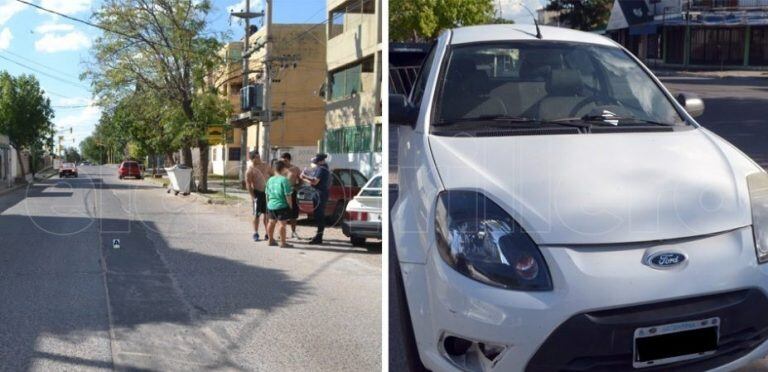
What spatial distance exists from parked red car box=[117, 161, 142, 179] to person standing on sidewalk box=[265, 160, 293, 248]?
19.6 inches

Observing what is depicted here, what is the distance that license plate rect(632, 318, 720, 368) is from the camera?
2320 millimetres

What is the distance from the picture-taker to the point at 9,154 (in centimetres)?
260

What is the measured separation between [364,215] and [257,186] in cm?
45

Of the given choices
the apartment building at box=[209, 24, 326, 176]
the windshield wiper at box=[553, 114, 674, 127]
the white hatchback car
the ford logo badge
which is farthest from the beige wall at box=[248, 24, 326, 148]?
the ford logo badge

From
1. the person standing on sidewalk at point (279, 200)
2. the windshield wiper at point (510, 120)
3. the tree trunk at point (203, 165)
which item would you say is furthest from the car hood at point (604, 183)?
the tree trunk at point (203, 165)

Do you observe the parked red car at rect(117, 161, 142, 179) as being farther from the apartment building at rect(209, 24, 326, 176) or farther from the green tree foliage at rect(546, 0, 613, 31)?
the green tree foliage at rect(546, 0, 613, 31)

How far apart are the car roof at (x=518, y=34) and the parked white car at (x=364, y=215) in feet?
4.29

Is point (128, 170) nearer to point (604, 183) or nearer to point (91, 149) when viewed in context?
point (91, 149)

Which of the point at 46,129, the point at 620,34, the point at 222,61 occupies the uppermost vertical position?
the point at 620,34

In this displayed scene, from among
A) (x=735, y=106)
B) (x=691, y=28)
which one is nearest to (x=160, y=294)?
(x=691, y=28)

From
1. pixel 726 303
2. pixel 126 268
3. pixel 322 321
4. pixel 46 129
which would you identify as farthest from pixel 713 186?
pixel 46 129

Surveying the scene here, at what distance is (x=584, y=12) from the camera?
4.60 meters

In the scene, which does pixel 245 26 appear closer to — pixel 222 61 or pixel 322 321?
pixel 222 61

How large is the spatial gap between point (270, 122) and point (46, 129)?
72 centimetres
